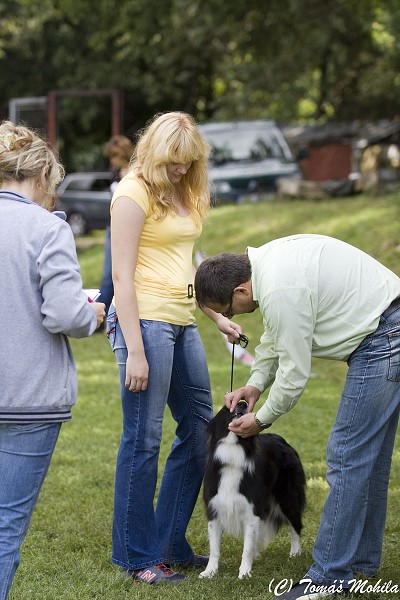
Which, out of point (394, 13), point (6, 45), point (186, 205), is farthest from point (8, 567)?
point (6, 45)

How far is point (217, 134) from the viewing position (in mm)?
19922

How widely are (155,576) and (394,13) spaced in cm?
1594

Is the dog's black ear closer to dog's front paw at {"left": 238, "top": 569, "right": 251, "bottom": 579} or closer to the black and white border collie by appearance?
the black and white border collie

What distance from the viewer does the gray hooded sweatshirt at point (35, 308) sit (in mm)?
3066

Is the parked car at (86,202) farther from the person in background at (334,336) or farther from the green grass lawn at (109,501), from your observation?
the person in background at (334,336)

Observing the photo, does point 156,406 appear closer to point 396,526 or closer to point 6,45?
point 396,526

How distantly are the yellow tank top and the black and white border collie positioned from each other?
0.58m

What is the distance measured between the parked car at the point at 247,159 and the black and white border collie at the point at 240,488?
13.8 metres

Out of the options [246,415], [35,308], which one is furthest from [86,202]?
[35,308]

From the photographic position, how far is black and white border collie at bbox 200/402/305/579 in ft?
14.2

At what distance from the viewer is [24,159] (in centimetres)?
320

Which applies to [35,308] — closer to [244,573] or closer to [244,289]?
[244,289]

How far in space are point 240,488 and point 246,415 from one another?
49 centimetres

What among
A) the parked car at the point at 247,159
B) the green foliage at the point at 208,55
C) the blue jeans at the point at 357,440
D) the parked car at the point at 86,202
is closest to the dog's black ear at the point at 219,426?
the blue jeans at the point at 357,440
